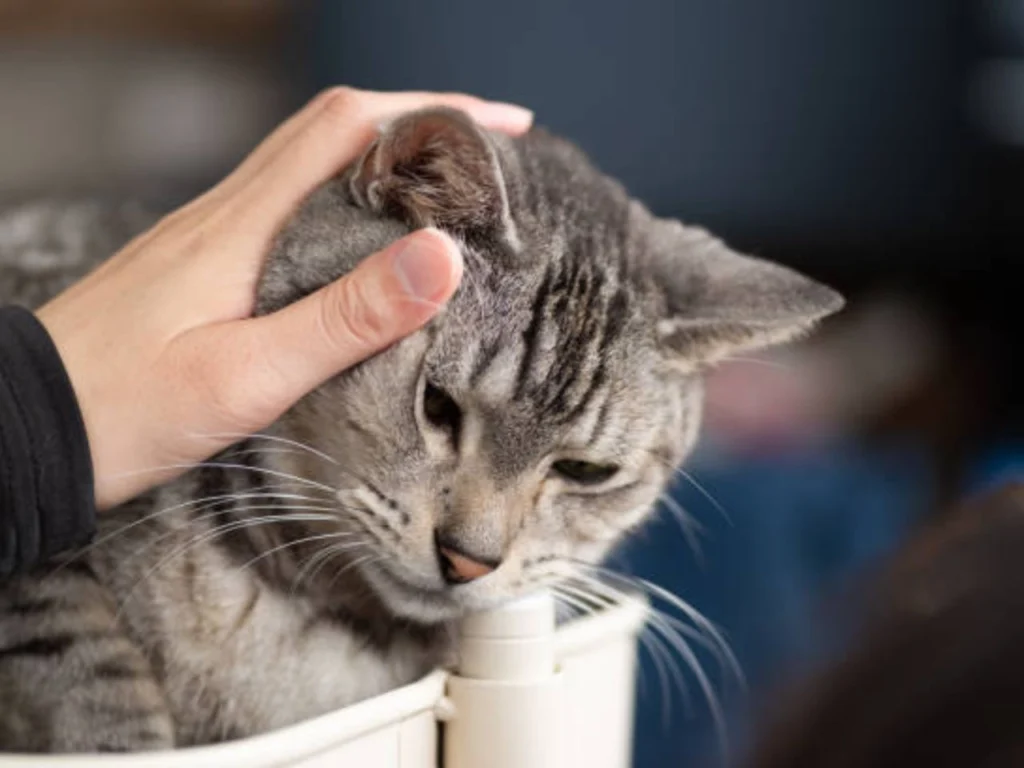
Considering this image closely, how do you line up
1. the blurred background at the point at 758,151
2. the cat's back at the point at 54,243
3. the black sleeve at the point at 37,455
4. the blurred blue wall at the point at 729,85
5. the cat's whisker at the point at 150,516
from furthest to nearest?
1. the blurred blue wall at the point at 729,85
2. the blurred background at the point at 758,151
3. the cat's back at the point at 54,243
4. the cat's whisker at the point at 150,516
5. the black sleeve at the point at 37,455

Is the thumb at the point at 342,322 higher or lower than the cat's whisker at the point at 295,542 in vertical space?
higher

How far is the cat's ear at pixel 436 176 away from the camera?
91 centimetres

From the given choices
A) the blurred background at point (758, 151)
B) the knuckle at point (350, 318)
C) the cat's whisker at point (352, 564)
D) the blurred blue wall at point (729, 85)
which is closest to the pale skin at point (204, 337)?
the knuckle at point (350, 318)

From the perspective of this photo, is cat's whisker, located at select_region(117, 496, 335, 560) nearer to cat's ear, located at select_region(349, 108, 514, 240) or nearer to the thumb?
the thumb

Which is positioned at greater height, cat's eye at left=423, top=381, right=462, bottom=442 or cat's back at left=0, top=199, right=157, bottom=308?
cat's eye at left=423, top=381, right=462, bottom=442

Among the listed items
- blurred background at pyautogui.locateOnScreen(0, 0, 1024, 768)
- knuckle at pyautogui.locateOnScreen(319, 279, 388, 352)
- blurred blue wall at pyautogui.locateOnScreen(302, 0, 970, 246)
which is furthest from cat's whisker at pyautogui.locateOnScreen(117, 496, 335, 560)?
blurred blue wall at pyautogui.locateOnScreen(302, 0, 970, 246)

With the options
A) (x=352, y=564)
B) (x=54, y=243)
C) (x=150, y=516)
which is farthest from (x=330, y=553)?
(x=54, y=243)

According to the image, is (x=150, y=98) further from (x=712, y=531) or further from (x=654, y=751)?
(x=654, y=751)

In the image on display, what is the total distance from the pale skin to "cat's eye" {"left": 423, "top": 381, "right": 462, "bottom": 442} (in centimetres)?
5

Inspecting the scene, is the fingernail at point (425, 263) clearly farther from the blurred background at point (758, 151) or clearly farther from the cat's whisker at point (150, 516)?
the blurred background at point (758, 151)

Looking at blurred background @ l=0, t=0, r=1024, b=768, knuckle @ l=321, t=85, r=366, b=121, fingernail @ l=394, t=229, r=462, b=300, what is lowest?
blurred background @ l=0, t=0, r=1024, b=768

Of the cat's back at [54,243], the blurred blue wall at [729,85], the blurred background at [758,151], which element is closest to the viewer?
the cat's back at [54,243]

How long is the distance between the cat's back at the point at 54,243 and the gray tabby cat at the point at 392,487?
0.85 ft

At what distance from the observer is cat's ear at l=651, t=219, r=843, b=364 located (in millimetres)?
1012
